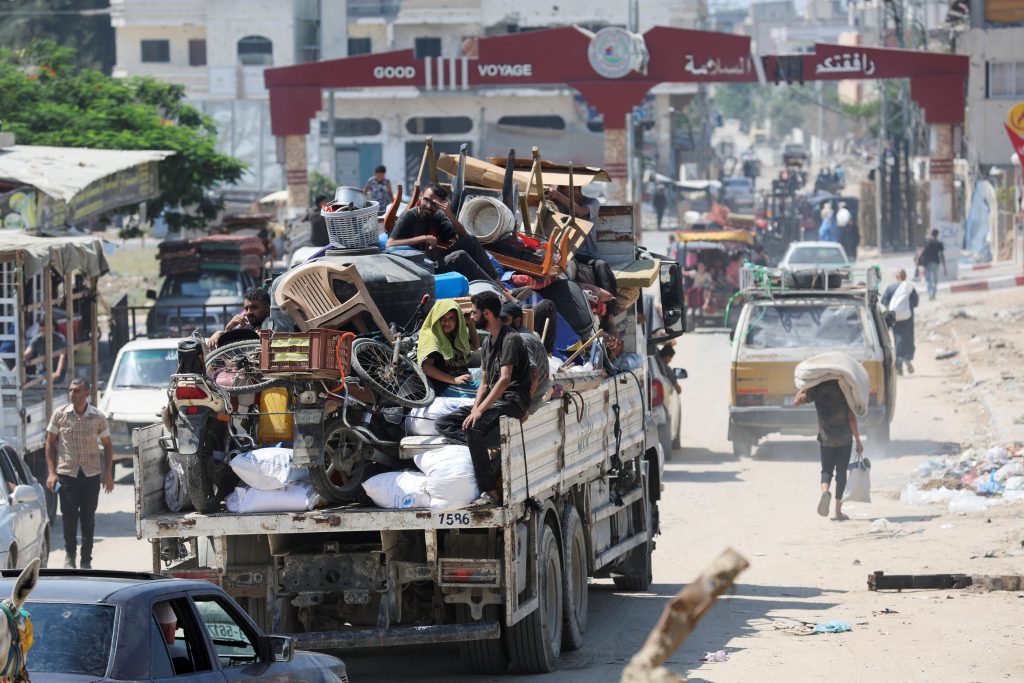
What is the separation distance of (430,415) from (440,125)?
6372cm

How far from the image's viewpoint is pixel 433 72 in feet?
153

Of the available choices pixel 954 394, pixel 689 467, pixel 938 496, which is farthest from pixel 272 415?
pixel 954 394

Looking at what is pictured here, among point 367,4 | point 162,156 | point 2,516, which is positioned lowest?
Result: point 2,516

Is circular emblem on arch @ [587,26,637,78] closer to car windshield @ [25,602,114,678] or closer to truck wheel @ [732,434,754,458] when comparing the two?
truck wheel @ [732,434,754,458]

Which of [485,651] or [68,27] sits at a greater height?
[68,27]

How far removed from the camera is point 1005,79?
51375 millimetres

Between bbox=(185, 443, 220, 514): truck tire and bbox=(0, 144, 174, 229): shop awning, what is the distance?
12286 millimetres

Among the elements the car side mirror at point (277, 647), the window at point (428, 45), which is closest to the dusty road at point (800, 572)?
the car side mirror at point (277, 647)

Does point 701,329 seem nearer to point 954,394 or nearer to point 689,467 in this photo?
point 954,394

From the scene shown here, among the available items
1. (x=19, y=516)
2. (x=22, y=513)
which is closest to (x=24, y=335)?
(x=22, y=513)

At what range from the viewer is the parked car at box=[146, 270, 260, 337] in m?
27.9

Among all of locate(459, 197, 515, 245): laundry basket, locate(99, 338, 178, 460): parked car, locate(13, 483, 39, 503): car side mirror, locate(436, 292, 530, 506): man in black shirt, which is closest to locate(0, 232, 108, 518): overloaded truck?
locate(99, 338, 178, 460): parked car

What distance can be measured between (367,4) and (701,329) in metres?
41.5

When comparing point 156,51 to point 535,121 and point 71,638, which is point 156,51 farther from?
point 71,638
